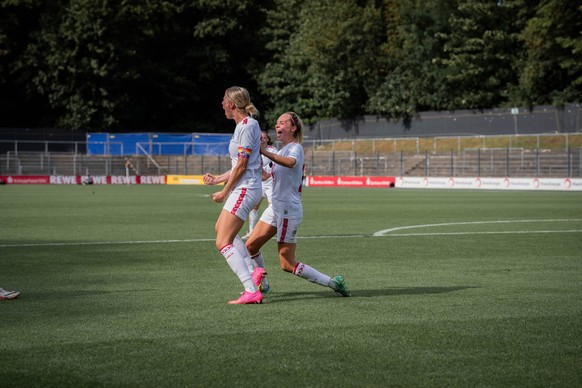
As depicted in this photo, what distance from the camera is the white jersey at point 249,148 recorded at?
9.59 meters

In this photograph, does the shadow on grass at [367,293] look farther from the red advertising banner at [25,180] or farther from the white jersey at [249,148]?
the red advertising banner at [25,180]

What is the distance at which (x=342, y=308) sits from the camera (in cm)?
941

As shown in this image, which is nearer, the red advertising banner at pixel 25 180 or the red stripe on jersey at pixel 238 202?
the red stripe on jersey at pixel 238 202

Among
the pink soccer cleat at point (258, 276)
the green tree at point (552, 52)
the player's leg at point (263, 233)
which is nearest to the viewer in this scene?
the pink soccer cleat at point (258, 276)

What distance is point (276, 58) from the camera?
3342 inches

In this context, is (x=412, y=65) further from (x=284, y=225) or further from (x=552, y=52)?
(x=284, y=225)

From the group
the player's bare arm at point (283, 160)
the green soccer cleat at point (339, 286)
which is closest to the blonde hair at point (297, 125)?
the player's bare arm at point (283, 160)

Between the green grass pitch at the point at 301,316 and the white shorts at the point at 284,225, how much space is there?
0.62 metres

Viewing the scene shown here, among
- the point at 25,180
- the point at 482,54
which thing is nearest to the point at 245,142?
the point at 25,180

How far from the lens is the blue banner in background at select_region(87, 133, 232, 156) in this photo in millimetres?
71188

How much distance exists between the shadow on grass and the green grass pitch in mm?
21

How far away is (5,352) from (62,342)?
0.51 m

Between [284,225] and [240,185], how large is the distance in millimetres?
817

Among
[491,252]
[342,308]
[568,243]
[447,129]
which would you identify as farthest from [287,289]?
[447,129]
